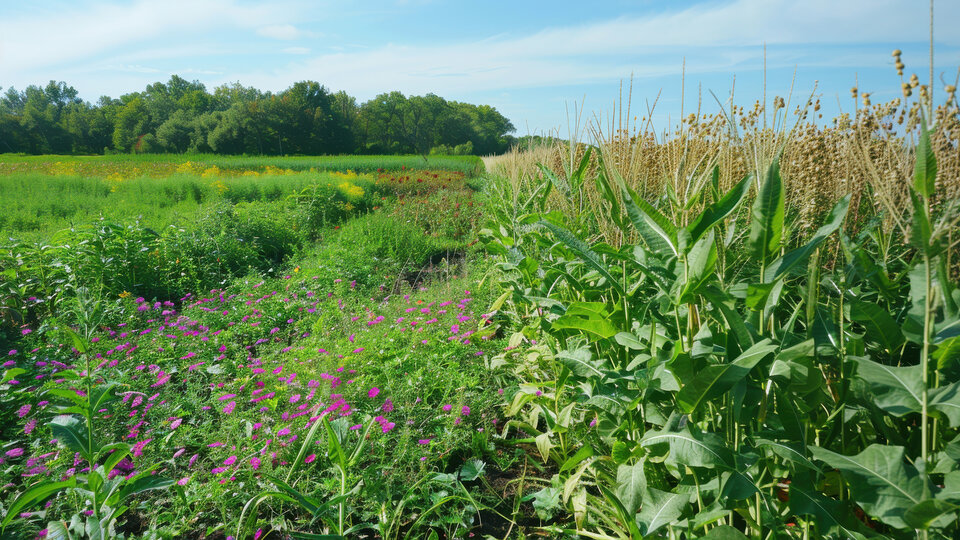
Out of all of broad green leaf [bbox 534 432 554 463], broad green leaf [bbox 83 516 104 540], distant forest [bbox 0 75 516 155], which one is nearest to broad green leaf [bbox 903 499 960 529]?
broad green leaf [bbox 534 432 554 463]

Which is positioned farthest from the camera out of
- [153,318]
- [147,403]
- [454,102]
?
[454,102]

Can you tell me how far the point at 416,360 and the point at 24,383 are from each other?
2.51 meters

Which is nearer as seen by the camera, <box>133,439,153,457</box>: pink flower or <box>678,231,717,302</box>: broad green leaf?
<box>678,231,717,302</box>: broad green leaf

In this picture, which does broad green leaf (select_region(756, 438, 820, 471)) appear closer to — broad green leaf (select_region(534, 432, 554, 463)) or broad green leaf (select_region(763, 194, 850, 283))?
broad green leaf (select_region(763, 194, 850, 283))

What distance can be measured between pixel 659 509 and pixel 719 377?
55 centimetres

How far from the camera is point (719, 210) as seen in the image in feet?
3.51

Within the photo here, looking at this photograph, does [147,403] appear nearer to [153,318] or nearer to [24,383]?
[24,383]

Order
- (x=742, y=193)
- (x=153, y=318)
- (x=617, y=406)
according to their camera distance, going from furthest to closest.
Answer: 1. (x=153, y=318)
2. (x=617, y=406)
3. (x=742, y=193)

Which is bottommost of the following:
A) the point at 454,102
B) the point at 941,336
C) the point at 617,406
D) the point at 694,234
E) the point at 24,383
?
the point at 24,383

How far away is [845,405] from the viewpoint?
1191mm

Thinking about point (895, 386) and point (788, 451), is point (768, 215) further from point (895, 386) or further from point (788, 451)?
point (788, 451)

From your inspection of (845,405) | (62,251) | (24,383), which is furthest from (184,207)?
(845,405)

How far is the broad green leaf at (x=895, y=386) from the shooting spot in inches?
34.9

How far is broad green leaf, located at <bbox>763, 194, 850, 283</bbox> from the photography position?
949 mm
